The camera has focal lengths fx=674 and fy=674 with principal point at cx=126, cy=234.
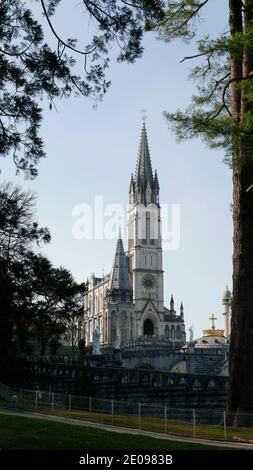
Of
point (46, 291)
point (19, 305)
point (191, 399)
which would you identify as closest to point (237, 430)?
point (46, 291)

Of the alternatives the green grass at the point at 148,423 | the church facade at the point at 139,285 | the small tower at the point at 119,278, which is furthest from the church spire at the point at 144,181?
the green grass at the point at 148,423

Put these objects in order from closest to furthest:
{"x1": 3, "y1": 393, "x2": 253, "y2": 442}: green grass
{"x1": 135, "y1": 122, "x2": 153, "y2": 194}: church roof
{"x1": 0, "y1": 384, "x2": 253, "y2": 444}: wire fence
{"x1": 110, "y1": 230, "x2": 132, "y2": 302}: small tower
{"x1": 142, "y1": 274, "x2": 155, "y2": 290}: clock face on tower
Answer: {"x1": 3, "y1": 393, "x2": 253, "y2": 442}: green grass < {"x1": 0, "y1": 384, "x2": 253, "y2": 444}: wire fence < {"x1": 110, "y1": 230, "x2": 132, "y2": 302}: small tower < {"x1": 142, "y1": 274, "x2": 155, "y2": 290}: clock face on tower < {"x1": 135, "y1": 122, "x2": 153, "y2": 194}: church roof

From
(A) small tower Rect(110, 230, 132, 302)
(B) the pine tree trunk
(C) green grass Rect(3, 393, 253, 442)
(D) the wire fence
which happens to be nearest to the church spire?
(A) small tower Rect(110, 230, 132, 302)

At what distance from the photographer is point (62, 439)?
12.8 metres

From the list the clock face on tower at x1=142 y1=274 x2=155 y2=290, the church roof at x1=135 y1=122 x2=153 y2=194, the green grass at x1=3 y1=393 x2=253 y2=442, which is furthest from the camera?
the church roof at x1=135 y1=122 x2=153 y2=194

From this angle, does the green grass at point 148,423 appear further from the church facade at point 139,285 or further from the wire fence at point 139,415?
the church facade at point 139,285

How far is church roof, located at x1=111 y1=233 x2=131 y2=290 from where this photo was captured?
113 metres

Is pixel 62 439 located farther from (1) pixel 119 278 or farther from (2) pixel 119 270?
(1) pixel 119 278

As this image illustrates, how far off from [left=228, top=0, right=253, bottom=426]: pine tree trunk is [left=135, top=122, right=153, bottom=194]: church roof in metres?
112

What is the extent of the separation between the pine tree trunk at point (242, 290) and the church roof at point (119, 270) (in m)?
94.6

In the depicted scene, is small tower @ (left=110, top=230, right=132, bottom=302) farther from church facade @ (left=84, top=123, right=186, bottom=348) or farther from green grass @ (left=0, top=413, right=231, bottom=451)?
green grass @ (left=0, top=413, right=231, bottom=451)

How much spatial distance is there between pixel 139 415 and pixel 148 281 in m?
102

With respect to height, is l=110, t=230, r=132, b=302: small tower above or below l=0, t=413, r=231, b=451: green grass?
above

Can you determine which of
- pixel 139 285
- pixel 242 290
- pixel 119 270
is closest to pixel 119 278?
pixel 119 270
